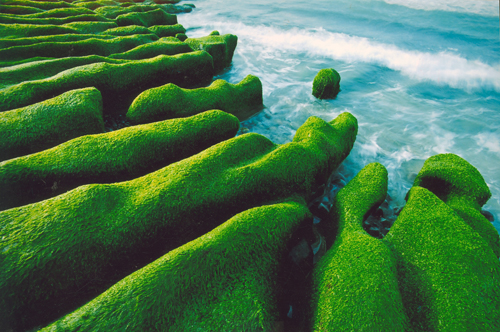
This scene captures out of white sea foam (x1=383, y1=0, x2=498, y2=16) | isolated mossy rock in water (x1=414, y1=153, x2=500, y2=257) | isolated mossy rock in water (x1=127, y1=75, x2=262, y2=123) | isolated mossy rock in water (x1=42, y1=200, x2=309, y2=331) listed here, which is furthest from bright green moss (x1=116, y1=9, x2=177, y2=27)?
white sea foam (x1=383, y1=0, x2=498, y2=16)

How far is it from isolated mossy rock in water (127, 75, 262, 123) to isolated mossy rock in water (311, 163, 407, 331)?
4.36m

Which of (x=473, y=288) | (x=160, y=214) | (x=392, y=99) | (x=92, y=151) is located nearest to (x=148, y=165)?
(x=92, y=151)

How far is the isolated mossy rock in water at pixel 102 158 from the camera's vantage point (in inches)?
147

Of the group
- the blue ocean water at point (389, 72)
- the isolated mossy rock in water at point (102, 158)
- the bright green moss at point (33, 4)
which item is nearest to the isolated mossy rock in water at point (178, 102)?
the isolated mossy rock in water at point (102, 158)

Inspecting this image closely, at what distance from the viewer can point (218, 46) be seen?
406 inches

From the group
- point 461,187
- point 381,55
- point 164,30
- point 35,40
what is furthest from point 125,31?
point 381,55

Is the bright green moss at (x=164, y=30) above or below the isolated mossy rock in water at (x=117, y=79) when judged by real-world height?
above

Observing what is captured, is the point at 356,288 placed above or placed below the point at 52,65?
below

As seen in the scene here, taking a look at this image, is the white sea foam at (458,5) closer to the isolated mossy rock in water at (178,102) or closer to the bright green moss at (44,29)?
the isolated mossy rock in water at (178,102)

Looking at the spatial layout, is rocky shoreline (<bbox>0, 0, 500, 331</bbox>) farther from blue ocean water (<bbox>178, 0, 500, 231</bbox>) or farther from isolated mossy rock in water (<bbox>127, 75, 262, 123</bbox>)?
blue ocean water (<bbox>178, 0, 500, 231</bbox>)

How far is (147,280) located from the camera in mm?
2615

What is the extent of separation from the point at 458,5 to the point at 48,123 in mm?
28240

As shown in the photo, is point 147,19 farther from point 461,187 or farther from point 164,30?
point 461,187

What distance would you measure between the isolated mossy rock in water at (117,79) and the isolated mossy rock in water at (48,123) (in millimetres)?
797
